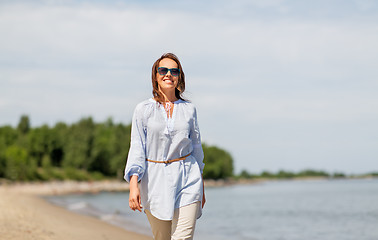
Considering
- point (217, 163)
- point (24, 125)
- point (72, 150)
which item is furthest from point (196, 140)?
point (217, 163)

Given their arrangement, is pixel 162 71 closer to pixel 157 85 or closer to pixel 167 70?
pixel 167 70

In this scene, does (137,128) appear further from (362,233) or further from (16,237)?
(362,233)

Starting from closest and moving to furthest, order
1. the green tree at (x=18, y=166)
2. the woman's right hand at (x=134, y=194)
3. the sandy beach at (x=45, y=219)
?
the woman's right hand at (x=134, y=194) → the sandy beach at (x=45, y=219) → the green tree at (x=18, y=166)

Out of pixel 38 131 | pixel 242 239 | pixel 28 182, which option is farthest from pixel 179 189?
pixel 38 131

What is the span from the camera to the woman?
3.40m

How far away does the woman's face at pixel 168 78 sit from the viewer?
11.8ft

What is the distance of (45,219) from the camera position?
14.6 m

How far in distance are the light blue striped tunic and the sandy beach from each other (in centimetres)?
563

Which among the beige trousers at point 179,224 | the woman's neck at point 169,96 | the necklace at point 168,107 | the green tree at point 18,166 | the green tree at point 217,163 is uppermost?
the woman's neck at point 169,96

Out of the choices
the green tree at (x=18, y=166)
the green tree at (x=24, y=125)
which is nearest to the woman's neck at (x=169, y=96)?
the green tree at (x=18, y=166)

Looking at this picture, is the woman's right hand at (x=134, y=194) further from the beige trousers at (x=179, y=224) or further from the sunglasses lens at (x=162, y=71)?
the sunglasses lens at (x=162, y=71)

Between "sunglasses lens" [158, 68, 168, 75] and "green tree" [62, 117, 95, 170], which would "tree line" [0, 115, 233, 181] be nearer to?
"green tree" [62, 117, 95, 170]

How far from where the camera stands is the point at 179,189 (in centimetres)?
344

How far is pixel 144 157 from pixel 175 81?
65 cm
